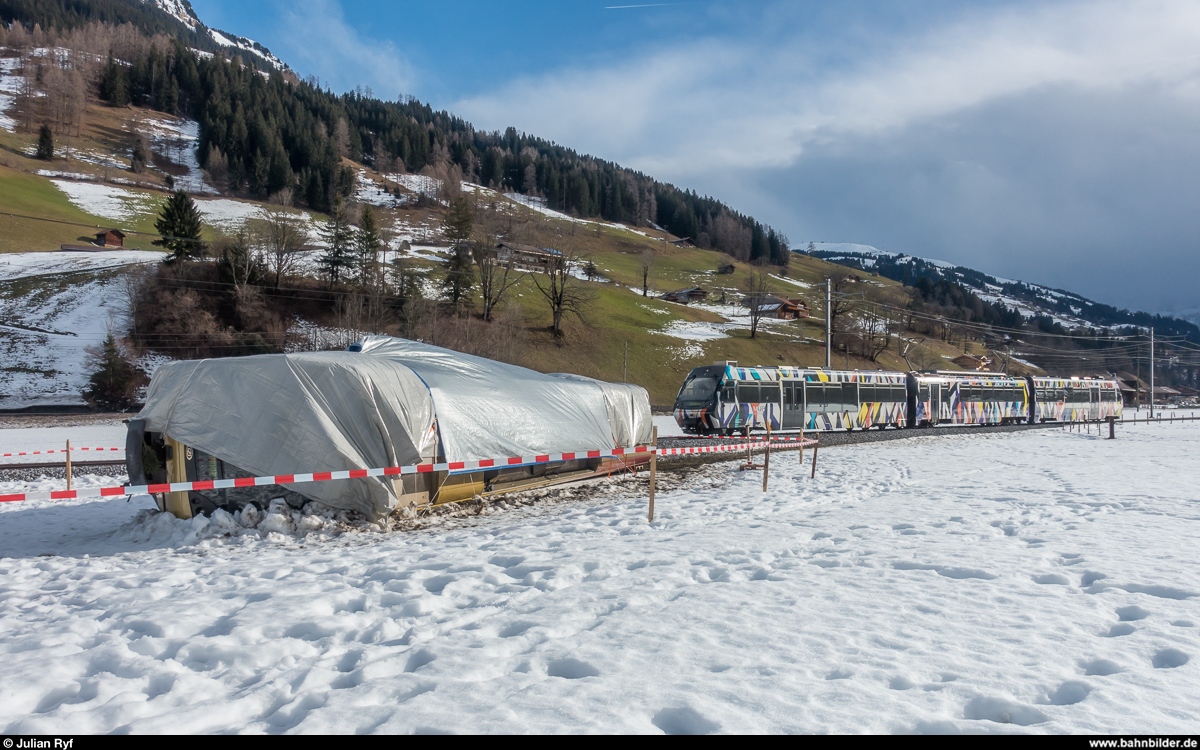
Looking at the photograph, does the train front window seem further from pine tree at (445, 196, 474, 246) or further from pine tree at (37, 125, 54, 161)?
pine tree at (37, 125, 54, 161)

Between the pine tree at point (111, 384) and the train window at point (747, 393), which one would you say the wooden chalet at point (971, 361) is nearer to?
the train window at point (747, 393)

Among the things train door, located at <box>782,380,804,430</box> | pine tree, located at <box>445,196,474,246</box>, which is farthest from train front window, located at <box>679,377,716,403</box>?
pine tree, located at <box>445,196,474,246</box>

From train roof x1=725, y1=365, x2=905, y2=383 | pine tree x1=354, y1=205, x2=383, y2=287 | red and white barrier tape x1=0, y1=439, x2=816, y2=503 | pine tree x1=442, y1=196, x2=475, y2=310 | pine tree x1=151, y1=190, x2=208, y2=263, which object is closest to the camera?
red and white barrier tape x1=0, y1=439, x2=816, y2=503

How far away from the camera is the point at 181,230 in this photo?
5562 centimetres

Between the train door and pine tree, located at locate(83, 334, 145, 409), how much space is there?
3977 centimetres

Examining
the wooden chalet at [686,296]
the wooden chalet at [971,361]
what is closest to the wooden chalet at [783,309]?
the wooden chalet at [686,296]

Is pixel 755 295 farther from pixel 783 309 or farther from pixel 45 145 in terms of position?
pixel 45 145

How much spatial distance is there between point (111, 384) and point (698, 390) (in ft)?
122

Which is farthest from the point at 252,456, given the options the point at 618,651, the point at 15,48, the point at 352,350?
the point at 15,48

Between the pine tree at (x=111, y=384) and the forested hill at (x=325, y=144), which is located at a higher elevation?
the forested hill at (x=325, y=144)

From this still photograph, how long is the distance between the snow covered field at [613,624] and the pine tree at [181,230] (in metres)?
54.3

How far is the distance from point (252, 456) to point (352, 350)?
2.95 m

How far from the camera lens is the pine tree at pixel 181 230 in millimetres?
54059

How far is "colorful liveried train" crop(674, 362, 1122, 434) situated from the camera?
25.1 meters
